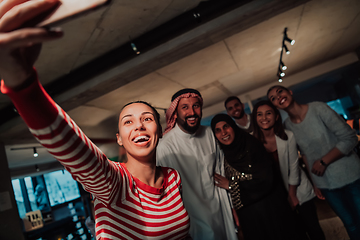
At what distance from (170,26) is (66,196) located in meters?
13.6

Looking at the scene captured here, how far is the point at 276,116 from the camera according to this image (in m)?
2.38

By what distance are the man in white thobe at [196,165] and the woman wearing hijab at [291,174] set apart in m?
0.68

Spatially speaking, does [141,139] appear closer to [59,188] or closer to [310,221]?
[310,221]

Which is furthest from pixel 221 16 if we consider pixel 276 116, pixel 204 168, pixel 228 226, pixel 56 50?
pixel 228 226

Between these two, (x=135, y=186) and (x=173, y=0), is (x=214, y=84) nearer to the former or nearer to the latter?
(x=173, y=0)

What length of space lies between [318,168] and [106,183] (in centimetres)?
229

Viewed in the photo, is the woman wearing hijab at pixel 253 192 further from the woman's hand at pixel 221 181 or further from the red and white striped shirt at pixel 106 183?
the red and white striped shirt at pixel 106 183

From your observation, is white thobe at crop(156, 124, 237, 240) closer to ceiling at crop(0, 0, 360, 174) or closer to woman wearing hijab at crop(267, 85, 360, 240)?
woman wearing hijab at crop(267, 85, 360, 240)

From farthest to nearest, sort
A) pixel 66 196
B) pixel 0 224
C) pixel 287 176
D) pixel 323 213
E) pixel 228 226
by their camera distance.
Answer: pixel 66 196, pixel 0 224, pixel 323 213, pixel 287 176, pixel 228 226

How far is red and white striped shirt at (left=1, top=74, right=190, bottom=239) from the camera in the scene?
1.86ft

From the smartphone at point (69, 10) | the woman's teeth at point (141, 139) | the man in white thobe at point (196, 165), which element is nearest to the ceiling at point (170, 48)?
the man in white thobe at point (196, 165)

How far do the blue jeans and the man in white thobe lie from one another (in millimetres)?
1273

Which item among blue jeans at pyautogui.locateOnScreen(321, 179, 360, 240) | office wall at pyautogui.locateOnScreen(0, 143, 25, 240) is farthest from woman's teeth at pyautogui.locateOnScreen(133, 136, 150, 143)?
office wall at pyautogui.locateOnScreen(0, 143, 25, 240)

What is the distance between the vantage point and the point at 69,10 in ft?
1.48
